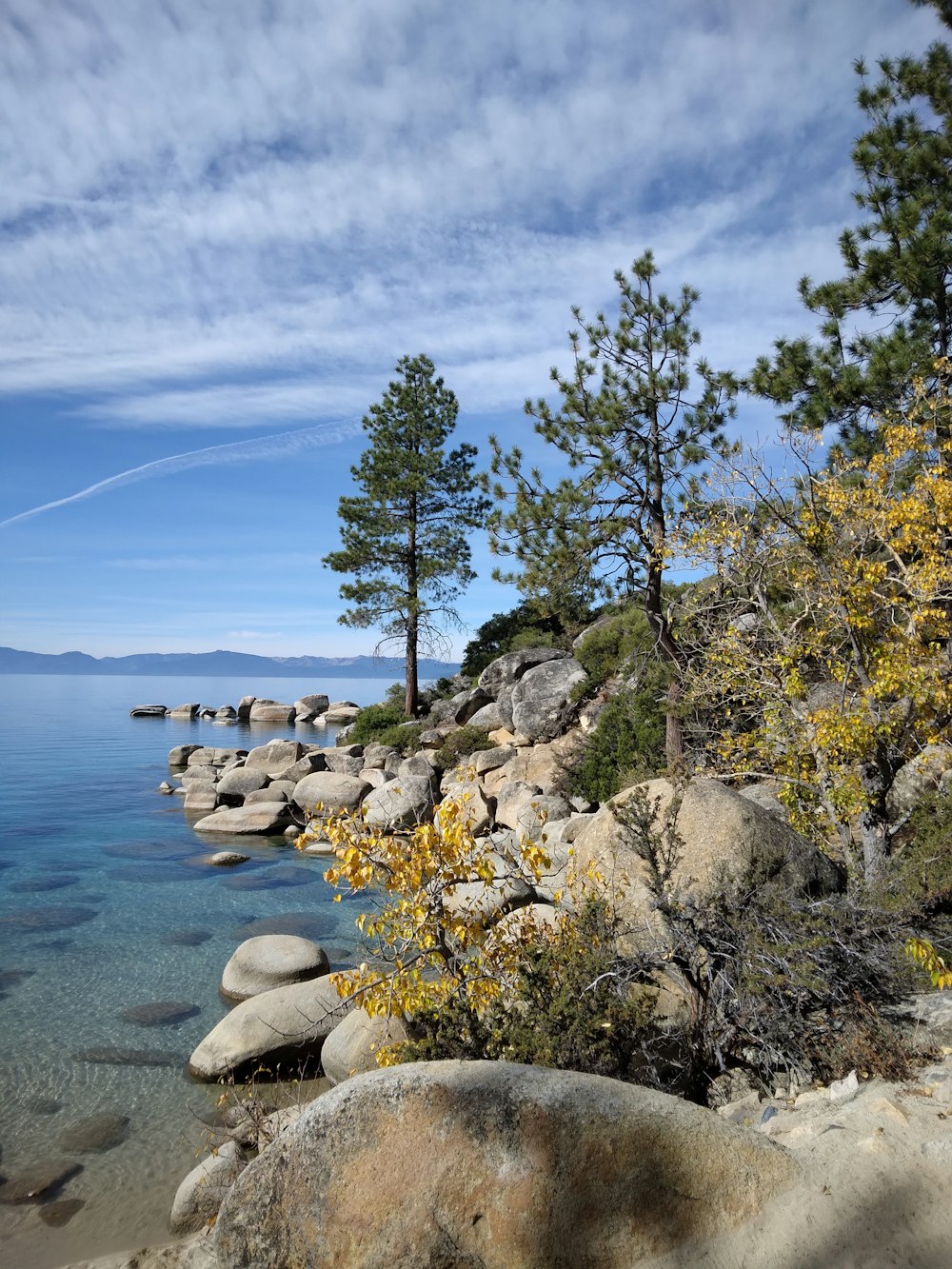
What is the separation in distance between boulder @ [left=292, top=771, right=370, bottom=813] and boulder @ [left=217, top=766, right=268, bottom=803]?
234cm

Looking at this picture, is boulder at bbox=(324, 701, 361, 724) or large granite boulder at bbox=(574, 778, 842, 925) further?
boulder at bbox=(324, 701, 361, 724)

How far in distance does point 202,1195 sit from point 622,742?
1371cm

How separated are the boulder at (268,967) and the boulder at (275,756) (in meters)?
17.4

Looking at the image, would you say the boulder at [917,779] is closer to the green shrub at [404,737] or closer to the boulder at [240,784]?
the green shrub at [404,737]

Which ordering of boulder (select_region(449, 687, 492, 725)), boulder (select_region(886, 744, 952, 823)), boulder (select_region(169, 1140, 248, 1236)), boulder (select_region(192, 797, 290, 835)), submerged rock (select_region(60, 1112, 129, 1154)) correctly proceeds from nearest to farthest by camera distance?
1. boulder (select_region(169, 1140, 248, 1236))
2. submerged rock (select_region(60, 1112, 129, 1154))
3. boulder (select_region(886, 744, 952, 823))
4. boulder (select_region(192, 797, 290, 835))
5. boulder (select_region(449, 687, 492, 725))

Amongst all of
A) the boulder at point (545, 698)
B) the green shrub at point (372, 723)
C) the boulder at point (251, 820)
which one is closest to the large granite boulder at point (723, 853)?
the boulder at point (545, 698)

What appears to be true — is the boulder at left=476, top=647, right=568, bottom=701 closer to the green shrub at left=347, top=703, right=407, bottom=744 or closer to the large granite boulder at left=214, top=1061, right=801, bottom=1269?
the green shrub at left=347, top=703, right=407, bottom=744

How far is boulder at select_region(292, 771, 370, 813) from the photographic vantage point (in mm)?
23312

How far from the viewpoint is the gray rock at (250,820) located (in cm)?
2255

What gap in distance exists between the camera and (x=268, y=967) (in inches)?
424

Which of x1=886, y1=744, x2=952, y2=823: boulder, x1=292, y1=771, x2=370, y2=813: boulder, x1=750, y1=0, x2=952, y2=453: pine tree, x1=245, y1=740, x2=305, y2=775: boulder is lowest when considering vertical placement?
x1=292, y1=771, x2=370, y2=813: boulder

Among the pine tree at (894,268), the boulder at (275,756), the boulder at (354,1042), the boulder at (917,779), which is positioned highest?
the pine tree at (894,268)

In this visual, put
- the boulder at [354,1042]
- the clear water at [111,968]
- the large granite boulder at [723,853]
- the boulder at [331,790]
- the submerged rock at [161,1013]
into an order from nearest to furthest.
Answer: the clear water at [111,968] → the boulder at [354,1042] → the large granite boulder at [723,853] → the submerged rock at [161,1013] → the boulder at [331,790]

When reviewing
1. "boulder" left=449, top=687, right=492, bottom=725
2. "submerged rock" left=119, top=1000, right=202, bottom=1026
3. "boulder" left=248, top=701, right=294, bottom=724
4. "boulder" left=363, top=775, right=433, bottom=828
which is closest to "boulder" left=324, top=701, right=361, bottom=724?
"boulder" left=248, top=701, right=294, bottom=724
